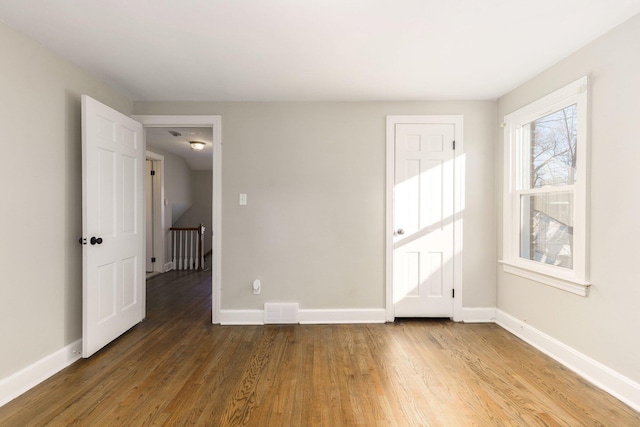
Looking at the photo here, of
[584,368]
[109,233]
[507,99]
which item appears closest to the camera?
[584,368]

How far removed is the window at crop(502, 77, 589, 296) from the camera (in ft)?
7.22

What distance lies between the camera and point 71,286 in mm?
2375

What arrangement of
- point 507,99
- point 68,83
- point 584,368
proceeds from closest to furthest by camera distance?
point 584,368 → point 68,83 → point 507,99

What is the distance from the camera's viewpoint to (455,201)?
3184 mm

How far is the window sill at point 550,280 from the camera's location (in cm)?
216

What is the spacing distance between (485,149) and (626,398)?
2.25 metres

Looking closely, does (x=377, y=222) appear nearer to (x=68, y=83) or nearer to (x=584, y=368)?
(x=584, y=368)

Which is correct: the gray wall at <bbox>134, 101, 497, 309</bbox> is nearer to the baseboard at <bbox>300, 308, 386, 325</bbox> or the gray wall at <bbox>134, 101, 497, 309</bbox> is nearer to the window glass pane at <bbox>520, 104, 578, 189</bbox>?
the baseboard at <bbox>300, 308, 386, 325</bbox>

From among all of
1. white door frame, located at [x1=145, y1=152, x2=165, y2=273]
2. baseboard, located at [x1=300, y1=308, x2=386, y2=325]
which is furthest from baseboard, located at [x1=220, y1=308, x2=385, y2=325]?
white door frame, located at [x1=145, y1=152, x2=165, y2=273]

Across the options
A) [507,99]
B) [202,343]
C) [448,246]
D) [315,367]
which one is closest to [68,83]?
[202,343]

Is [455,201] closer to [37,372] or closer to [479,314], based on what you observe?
[479,314]

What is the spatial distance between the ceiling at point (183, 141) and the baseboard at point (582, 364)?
13.9ft

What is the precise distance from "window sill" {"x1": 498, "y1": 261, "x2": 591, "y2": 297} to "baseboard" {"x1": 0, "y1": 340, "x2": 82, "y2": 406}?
3.81m

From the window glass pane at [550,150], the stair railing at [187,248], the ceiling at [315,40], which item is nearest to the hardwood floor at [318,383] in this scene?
the window glass pane at [550,150]
